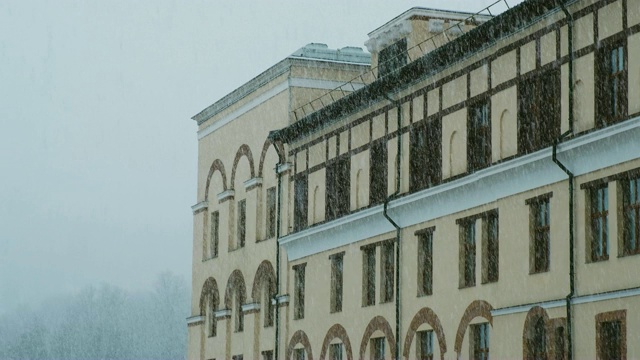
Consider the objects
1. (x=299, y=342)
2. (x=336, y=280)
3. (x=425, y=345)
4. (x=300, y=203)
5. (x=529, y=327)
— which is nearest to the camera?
(x=529, y=327)

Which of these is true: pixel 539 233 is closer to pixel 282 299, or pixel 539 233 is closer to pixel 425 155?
pixel 425 155

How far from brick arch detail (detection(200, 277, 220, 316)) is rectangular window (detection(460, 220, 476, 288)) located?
2116 centimetres

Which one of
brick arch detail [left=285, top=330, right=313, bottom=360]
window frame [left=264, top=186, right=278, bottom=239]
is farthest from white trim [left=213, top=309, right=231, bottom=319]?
brick arch detail [left=285, top=330, right=313, bottom=360]

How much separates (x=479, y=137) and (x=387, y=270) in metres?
6.94

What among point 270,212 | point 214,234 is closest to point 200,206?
point 214,234

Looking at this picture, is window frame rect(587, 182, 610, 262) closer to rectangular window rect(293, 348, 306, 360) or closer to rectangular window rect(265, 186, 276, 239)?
rectangular window rect(293, 348, 306, 360)

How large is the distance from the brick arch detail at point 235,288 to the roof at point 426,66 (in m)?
6.33

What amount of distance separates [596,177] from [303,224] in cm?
1911

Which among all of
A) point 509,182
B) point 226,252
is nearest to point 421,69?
point 509,182

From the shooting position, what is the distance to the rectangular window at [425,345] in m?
40.5

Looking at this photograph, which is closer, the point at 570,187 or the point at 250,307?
the point at 570,187

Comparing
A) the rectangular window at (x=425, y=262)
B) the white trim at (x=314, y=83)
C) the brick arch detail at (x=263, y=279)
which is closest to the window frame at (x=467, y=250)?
the rectangular window at (x=425, y=262)

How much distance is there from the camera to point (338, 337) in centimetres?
4641

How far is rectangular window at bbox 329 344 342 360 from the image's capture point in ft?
153
